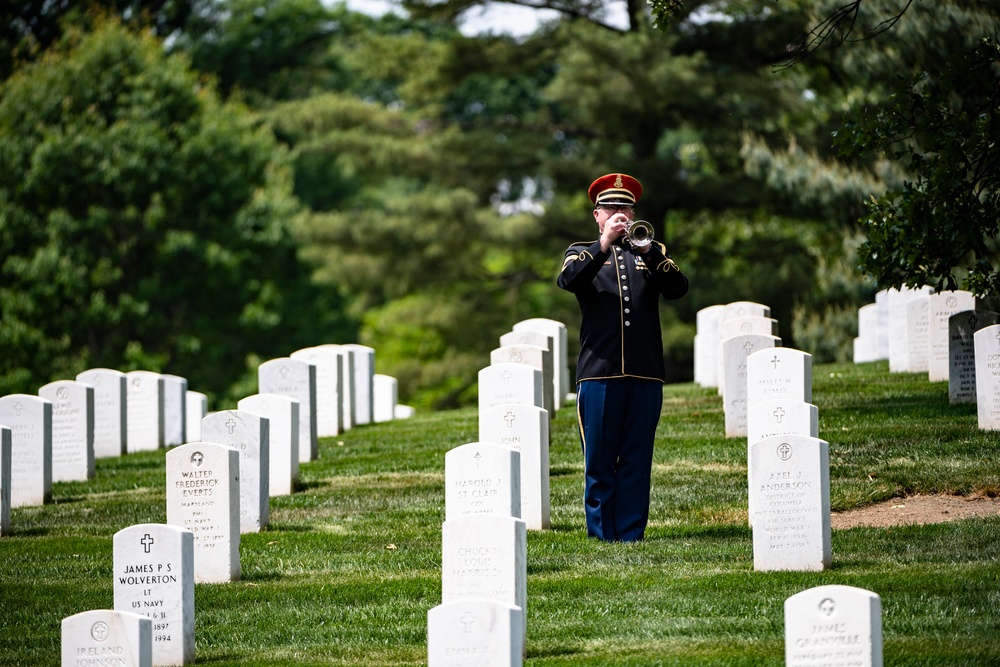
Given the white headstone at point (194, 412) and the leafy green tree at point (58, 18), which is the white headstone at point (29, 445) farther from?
the leafy green tree at point (58, 18)

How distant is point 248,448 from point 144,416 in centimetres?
698

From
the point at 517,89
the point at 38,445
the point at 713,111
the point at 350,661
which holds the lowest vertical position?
the point at 350,661

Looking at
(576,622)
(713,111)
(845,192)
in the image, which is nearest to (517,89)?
(713,111)

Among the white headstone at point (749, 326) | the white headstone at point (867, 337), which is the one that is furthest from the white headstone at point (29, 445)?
the white headstone at point (867, 337)

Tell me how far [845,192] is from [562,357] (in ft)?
29.9

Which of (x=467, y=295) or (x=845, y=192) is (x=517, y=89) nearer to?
(x=467, y=295)

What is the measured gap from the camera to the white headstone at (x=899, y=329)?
59.7 ft

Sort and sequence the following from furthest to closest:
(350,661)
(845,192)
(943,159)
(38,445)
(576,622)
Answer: (845,192) < (38,445) < (943,159) < (576,622) < (350,661)

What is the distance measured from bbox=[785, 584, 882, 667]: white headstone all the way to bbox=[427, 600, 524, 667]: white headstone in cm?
117

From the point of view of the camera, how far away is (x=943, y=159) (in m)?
12.4

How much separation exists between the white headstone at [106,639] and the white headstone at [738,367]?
8330 mm

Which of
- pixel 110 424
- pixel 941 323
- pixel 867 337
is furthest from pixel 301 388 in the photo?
pixel 867 337

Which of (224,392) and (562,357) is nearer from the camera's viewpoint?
(562,357)

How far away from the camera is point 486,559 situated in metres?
7.79
